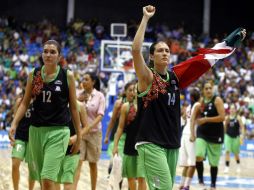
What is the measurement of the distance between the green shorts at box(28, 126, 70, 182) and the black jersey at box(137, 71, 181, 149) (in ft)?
4.01

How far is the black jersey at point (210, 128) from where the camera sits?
1223 centimetres

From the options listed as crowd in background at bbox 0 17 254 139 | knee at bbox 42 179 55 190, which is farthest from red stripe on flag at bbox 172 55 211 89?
crowd in background at bbox 0 17 254 139

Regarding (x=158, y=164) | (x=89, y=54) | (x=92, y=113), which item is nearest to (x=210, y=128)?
(x=92, y=113)

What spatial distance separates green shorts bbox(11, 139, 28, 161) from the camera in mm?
9711

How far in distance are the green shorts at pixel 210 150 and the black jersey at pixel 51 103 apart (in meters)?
5.32

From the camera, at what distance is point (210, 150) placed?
1243 cm

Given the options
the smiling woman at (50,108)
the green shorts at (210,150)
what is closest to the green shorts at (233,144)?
the green shorts at (210,150)

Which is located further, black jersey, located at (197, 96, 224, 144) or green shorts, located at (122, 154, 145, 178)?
black jersey, located at (197, 96, 224, 144)

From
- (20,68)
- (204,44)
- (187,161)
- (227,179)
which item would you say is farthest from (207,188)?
(204,44)

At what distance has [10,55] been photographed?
112 feet

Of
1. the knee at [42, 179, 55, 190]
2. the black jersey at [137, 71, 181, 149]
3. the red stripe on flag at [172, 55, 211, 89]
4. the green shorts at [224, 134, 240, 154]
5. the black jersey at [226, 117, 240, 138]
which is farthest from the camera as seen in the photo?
the black jersey at [226, 117, 240, 138]

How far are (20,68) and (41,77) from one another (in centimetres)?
2580

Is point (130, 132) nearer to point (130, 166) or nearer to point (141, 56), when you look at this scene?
point (130, 166)

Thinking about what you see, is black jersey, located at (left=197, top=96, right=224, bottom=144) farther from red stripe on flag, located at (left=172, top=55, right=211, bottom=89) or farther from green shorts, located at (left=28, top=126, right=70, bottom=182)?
red stripe on flag, located at (left=172, top=55, right=211, bottom=89)
